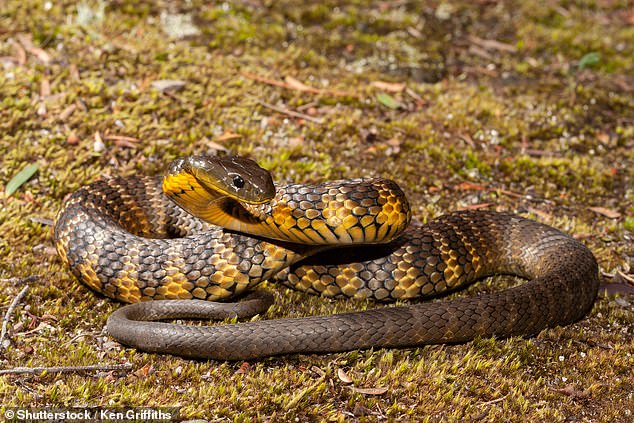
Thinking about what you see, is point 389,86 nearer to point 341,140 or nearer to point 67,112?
point 341,140

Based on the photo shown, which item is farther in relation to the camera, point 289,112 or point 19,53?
point 19,53

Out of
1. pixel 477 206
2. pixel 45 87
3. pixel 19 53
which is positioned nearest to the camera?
pixel 477 206

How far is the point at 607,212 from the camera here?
739cm

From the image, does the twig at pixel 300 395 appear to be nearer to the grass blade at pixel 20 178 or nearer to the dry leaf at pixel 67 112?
the grass blade at pixel 20 178

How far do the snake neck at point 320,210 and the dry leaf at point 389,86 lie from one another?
388 cm

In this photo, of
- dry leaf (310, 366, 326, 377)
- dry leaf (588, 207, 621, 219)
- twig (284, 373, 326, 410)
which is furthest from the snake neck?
dry leaf (588, 207, 621, 219)

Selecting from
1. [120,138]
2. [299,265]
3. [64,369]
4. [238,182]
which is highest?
[238,182]

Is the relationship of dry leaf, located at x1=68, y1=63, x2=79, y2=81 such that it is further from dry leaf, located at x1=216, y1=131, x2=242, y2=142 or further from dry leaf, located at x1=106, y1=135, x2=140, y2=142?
dry leaf, located at x1=216, y1=131, x2=242, y2=142

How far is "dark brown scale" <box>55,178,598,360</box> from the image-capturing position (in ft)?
16.4

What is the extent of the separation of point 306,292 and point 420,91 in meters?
4.12

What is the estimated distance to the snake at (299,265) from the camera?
496 cm

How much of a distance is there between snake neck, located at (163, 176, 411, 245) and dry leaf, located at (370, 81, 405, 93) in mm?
3884

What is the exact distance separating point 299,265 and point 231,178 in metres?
1.39

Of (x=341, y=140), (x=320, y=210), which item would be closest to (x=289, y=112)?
(x=341, y=140)
